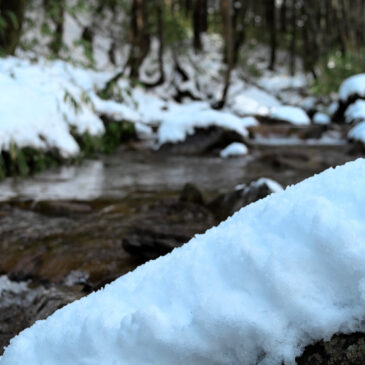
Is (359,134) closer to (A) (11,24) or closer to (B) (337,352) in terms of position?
(A) (11,24)

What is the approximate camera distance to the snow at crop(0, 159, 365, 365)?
2.97 feet

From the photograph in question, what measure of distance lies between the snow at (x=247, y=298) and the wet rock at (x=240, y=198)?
2.37 m

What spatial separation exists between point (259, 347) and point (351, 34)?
1931 centimetres

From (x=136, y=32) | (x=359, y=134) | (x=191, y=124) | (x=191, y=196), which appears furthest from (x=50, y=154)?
(x=136, y=32)

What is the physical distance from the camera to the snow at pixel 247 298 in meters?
0.91

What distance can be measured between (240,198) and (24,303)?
1842 millimetres

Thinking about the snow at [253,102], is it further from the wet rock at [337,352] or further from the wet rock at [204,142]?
the wet rock at [337,352]

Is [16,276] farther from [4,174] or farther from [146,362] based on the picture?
[4,174]

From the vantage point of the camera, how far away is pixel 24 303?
92.6 inches

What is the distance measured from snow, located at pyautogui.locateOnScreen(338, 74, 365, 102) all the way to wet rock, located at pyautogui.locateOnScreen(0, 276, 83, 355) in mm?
10156

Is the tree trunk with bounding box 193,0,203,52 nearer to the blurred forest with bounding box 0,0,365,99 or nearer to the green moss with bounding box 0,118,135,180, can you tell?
the blurred forest with bounding box 0,0,365,99

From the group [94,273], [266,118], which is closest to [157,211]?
[94,273]

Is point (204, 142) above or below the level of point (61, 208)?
below

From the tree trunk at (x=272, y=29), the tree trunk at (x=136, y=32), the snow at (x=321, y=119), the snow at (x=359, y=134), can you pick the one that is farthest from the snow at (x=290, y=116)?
the tree trunk at (x=272, y=29)
